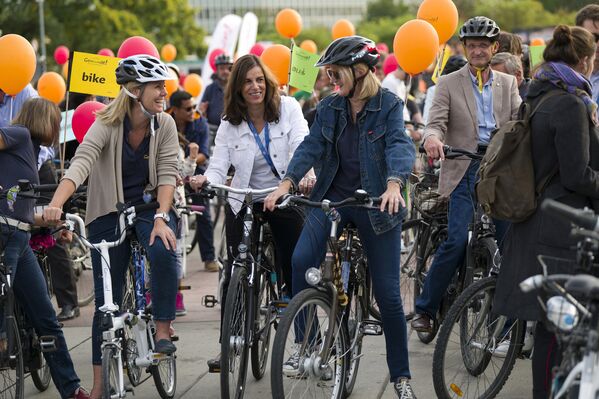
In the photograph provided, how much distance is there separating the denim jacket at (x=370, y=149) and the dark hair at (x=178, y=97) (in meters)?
5.23

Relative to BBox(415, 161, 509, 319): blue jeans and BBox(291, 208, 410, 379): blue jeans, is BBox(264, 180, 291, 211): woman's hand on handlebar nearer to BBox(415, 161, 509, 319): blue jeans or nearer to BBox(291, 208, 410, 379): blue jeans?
BBox(291, 208, 410, 379): blue jeans

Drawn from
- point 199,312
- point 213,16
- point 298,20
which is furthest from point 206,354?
point 213,16

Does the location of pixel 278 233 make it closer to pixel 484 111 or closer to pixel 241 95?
pixel 241 95

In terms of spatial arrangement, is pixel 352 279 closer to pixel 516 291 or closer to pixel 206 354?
pixel 516 291

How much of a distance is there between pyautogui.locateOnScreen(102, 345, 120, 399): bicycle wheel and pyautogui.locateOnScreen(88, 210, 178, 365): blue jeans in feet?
1.57

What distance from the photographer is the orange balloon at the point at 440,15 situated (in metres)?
10.0

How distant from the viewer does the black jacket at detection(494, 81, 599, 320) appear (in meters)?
5.00

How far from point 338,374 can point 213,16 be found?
165629mm

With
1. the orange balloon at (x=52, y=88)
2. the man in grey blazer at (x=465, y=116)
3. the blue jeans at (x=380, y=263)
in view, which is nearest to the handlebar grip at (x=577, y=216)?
the blue jeans at (x=380, y=263)

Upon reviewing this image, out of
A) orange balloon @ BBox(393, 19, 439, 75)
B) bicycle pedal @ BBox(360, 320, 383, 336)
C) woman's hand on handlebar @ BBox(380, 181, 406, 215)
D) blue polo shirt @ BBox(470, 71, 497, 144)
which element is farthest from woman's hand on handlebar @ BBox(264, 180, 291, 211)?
orange balloon @ BBox(393, 19, 439, 75)

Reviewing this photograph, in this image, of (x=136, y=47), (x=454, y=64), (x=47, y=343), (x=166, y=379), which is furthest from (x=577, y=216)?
(x=136, y=47)

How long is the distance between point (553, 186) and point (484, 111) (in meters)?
2.02

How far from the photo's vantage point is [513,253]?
530 centimetres

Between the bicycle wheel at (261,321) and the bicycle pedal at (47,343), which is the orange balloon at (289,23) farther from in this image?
the bicycle pedal at (47,343)
